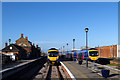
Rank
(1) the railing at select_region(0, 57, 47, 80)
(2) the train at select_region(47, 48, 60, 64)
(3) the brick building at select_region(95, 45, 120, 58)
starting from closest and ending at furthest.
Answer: (1) the railing at select_region(0, 57, 47, 80) < (2) the train at select_region(47, 48, 60, 64) < (3) the brick building at select_region(95, 45, 120, 58)

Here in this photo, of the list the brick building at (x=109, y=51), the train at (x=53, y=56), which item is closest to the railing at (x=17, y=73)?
the train at (x=53, y=56)

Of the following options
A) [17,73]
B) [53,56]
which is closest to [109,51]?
[53,56]

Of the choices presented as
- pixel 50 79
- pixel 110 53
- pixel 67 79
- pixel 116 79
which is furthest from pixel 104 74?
pixel 110 53

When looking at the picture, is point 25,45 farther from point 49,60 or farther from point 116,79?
point 116,79

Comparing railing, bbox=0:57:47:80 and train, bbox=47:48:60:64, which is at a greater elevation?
train, bbox=47:48:60:64

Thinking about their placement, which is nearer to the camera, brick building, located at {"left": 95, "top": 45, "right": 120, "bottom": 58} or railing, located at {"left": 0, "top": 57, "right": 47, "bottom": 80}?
railing, located at {"left": 0, "top": 57, "right": 47, "bottom": 80}

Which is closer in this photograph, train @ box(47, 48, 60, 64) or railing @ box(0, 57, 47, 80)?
railing @ box(0, 57, 47, 80)

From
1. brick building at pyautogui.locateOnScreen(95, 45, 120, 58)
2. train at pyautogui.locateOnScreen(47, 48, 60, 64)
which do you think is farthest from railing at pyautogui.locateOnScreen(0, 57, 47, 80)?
brick building at pyautogui.locateOnScreen(95, 45, 120, 58)

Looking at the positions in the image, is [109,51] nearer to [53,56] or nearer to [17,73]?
[53,56]

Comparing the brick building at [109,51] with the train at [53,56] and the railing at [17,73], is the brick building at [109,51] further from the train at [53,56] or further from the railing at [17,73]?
the railing at [17,73]

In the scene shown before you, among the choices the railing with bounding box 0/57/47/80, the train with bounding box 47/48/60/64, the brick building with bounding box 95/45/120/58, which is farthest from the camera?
the brick building with bounding box 95/45/120/58

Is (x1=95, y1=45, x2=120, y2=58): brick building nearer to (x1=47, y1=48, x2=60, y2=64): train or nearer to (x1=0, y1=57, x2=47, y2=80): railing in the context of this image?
(x1=47, y1=48, x2=60, y2=64): train

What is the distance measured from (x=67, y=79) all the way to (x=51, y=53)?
14675 millimetres

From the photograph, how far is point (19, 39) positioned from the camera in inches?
3374
